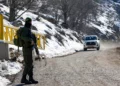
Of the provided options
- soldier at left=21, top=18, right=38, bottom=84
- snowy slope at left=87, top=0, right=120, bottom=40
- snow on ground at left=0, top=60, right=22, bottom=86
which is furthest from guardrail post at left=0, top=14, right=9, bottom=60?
snowy slope at left=87, top=0, right=120, bottom=40

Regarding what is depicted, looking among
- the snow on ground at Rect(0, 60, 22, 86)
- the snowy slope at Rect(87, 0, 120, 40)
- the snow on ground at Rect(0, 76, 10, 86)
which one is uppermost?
the snowy slope at Rect(87, 0, 120, 40)

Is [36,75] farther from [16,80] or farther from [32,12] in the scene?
[32,12]

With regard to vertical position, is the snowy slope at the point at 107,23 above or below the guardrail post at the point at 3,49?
above

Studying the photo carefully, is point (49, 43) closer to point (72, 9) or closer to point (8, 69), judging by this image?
point (8, 69)

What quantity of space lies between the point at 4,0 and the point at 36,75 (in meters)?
33.9

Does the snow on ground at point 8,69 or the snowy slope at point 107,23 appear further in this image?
the snowy slope at point 107,23

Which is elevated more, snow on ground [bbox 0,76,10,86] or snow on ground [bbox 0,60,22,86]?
snow on ground [bbox 0,60,22,86]

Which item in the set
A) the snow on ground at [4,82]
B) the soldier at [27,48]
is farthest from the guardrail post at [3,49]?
the soldier at [27,48]

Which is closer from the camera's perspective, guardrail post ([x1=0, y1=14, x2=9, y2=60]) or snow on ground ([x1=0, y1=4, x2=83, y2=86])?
snow on ground ([x1=0, y1=4, x2=83, y2=86])

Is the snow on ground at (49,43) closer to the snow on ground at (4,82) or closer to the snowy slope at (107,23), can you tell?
the snow on ground at (4,82)

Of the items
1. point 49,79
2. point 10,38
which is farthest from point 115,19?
point 49,79

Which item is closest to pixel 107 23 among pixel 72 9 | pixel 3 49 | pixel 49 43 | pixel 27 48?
pixel 72 9

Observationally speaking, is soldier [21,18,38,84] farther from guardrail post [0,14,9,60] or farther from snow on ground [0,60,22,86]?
guardrail post [0,14,9,60]

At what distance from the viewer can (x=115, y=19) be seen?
11475 centimetres
